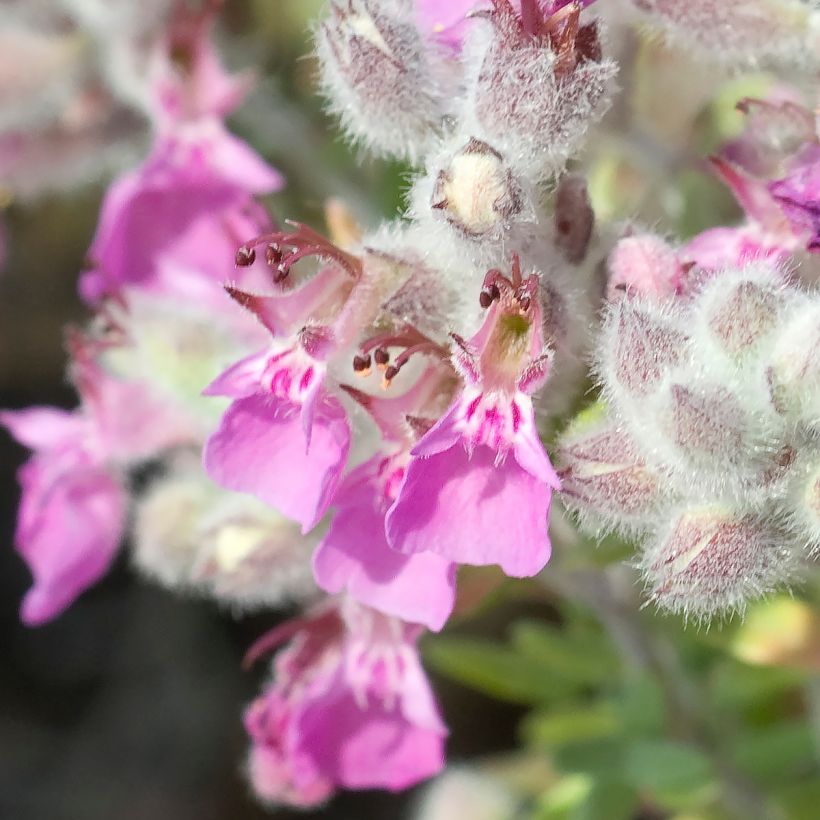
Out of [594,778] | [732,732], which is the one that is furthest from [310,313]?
[732,732]

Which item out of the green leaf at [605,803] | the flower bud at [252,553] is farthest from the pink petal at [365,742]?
the green leaf at [605,803]

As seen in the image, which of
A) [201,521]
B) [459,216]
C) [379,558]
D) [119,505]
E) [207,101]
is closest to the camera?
[459,216]

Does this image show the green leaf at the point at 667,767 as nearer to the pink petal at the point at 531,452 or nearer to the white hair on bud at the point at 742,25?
the pink petal at the point at 531,452

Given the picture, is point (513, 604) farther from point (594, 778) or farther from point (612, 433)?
point (612, 433)

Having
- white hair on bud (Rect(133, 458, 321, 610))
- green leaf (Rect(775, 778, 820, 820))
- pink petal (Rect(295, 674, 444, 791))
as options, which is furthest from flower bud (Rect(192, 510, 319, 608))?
green leaf (Rect(775, 778, 820, 820))

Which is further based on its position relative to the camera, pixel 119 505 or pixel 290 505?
pixel 119 505

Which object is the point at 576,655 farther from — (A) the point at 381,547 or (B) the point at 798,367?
(B) the point at 798,367
